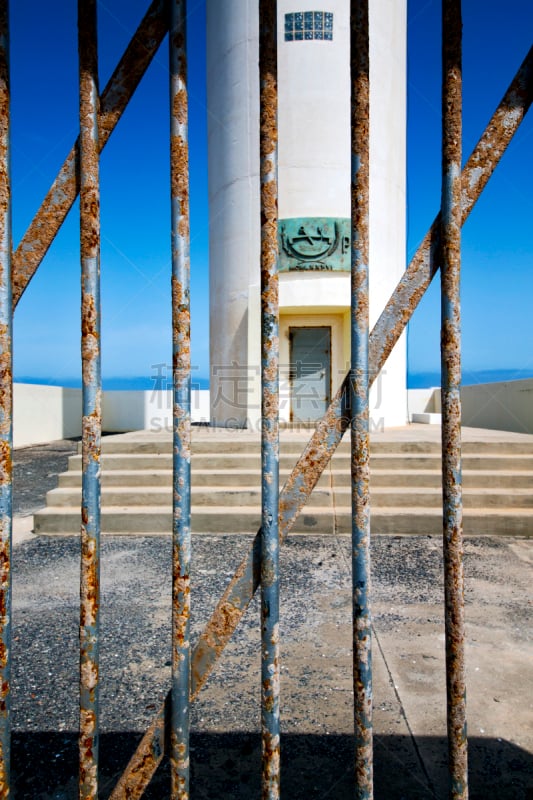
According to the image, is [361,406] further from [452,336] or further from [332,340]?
[332,340]

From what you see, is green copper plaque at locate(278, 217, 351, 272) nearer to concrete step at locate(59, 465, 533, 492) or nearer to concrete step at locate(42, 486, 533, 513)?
concrete step at locate(59, 465, 533, 492)

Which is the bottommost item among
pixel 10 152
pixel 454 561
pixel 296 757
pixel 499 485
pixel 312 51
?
pixel 296 757

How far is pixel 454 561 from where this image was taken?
1198 millimetres

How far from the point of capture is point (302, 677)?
2.81 metres

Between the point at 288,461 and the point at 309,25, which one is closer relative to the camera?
→ the point at 288,461

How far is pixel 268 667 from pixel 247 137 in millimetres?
10998

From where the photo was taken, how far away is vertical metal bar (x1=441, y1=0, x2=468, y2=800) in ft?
3.91

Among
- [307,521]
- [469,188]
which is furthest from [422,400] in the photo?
[469,188]

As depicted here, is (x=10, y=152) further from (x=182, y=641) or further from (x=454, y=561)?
→ (x=454, y=561)

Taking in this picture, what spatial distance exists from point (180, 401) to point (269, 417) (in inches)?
7.8

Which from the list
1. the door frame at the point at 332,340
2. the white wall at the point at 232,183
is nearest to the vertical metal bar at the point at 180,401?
the white wall at the point at 232,183

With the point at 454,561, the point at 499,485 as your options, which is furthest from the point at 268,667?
the point at 499,485

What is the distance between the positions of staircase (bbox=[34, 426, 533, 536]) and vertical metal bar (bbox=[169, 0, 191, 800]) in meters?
4.70

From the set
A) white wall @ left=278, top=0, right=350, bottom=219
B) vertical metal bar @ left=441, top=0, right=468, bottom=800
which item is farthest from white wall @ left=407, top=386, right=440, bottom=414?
vertical metal bar @ left=441, top=0, right=468, bottom=800
